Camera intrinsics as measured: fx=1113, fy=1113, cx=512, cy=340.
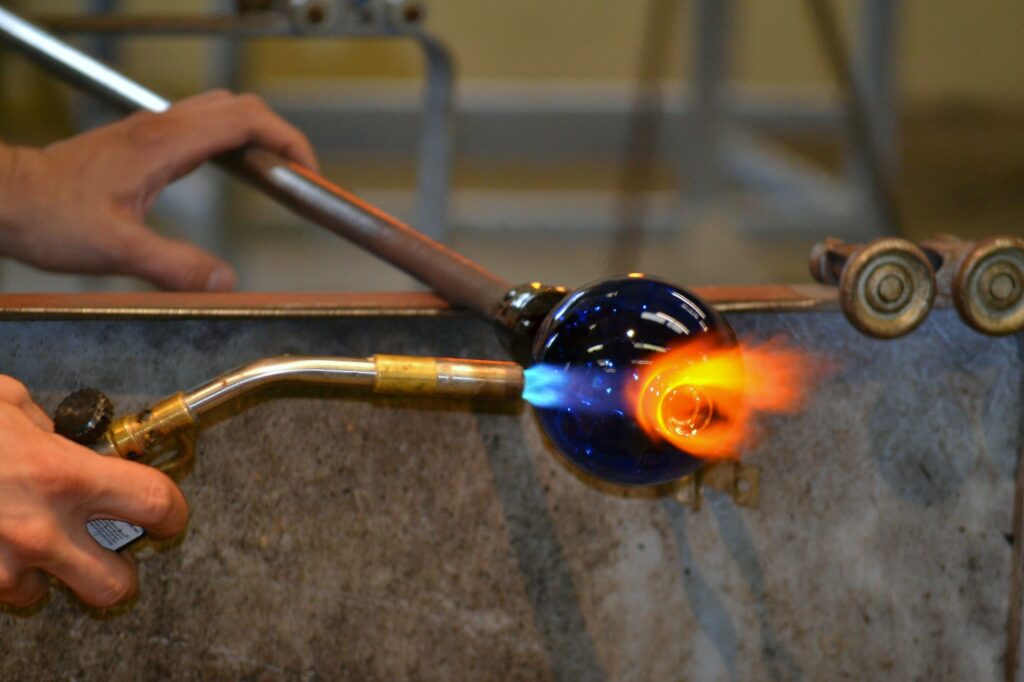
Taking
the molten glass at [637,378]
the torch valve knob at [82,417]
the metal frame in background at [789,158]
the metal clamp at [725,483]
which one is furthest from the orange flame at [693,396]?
the metal frame in background at [789,158]

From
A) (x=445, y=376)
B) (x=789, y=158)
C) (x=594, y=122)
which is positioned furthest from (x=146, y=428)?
(x=789, y=158)

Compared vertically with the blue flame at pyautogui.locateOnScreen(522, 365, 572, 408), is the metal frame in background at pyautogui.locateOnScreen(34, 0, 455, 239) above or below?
above

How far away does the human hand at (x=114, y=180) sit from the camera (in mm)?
704

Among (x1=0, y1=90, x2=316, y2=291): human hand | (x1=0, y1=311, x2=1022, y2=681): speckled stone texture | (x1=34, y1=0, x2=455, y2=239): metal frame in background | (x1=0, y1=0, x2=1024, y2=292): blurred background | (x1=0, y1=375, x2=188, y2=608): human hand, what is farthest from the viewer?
(x1=0, y1=0, x2=1024, y2=292): blurred background

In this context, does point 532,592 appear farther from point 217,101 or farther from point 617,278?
Answer: point 217,101

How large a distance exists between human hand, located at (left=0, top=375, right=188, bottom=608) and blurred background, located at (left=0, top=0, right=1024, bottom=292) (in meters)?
0.78

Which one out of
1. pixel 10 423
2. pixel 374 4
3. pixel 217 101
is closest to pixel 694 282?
pixel 374 4

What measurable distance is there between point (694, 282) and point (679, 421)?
1.86 meters

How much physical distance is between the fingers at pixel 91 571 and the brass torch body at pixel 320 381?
4 cm

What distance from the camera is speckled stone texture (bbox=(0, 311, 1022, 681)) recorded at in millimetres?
552

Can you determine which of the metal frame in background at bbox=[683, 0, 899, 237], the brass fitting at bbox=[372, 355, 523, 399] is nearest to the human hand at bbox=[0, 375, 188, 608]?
the brass fitting at bbox=[372, 355, 523, 399]

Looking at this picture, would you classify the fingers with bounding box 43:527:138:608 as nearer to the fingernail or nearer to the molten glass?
the molten glass

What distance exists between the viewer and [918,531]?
60cm

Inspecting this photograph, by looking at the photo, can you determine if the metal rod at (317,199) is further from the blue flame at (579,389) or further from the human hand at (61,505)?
the human hand at (61,505)
